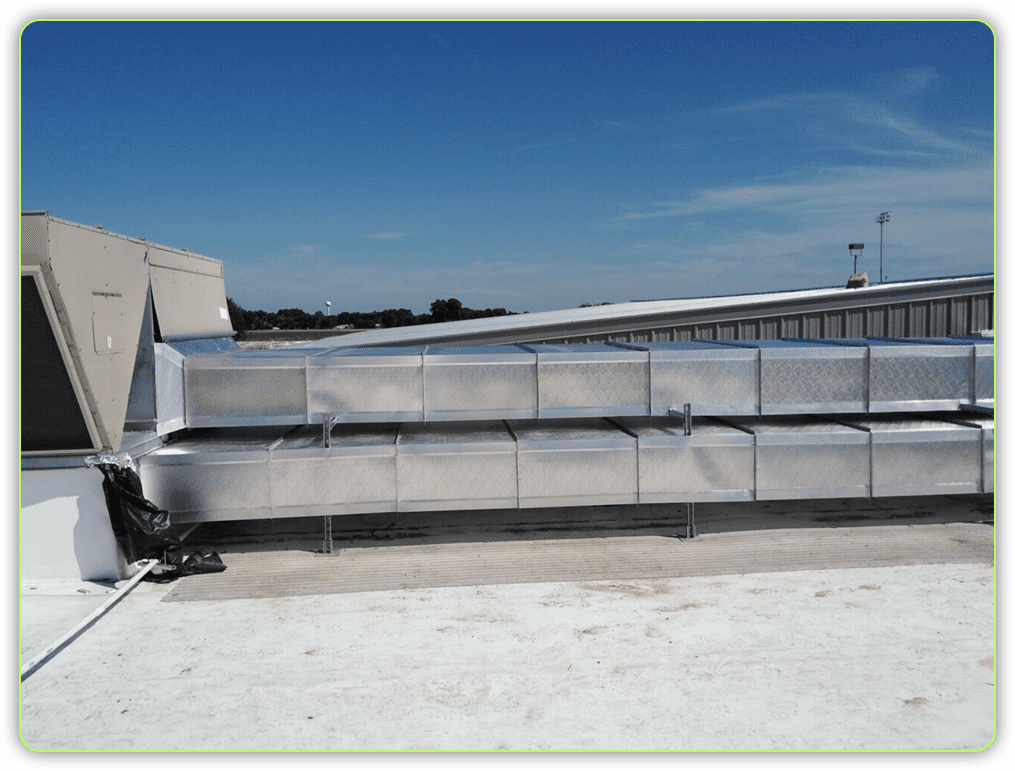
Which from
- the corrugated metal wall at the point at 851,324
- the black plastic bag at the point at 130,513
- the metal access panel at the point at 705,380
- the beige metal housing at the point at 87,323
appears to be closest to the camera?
the beige metal housing at the point at 87,323

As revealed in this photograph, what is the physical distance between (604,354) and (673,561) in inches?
93.5

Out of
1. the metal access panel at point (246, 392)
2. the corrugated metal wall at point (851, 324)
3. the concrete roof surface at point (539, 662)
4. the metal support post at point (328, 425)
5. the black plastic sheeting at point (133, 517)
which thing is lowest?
the concrete roof surface at point (539, 662)

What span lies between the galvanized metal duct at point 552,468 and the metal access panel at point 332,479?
11mm

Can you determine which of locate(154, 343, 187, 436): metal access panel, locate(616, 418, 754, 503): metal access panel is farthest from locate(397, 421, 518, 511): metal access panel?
locate(154, 343, 187, 436): metal access panel

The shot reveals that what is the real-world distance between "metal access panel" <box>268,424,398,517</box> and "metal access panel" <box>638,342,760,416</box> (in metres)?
3.09

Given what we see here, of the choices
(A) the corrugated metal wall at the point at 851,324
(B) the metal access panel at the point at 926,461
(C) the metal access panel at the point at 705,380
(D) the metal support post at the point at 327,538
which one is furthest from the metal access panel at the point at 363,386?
(A) the corrugated metal wall at the point at 851,324

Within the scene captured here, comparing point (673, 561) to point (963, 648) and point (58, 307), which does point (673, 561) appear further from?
point (58, 307)

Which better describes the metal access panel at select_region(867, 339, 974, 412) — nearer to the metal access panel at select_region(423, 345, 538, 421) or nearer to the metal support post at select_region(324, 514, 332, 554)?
the metal access panel at select_region(423, 345, 538, 421)

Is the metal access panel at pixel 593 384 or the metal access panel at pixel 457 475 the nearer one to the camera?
the metal access panel at pixel 457 475

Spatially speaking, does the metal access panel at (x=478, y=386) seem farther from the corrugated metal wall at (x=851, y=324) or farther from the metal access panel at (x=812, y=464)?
the corrugated metal wall at (x=851, y=324)

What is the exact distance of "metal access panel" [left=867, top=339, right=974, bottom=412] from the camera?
10.0 m

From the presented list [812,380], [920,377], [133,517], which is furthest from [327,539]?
[920,377]

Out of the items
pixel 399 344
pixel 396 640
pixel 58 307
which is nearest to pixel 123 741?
pixel 396 640

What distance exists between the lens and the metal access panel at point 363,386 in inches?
371
